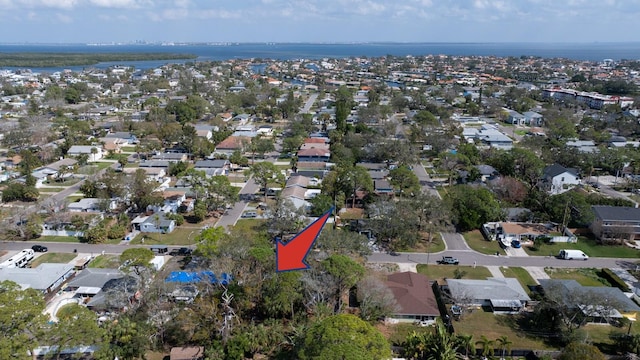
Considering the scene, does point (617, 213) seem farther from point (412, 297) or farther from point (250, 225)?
point (250, 225)

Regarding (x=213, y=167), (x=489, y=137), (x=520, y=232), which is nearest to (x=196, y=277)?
(x=520, y=232)

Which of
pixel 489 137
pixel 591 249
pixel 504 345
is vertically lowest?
pixel 591 249

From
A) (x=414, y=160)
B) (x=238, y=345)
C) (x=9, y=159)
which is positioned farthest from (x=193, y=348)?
(x=9, y=159)

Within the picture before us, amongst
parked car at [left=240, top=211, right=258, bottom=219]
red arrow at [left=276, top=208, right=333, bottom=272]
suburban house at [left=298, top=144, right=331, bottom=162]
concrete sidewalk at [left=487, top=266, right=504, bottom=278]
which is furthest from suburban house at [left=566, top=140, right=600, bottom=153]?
red arrow at [left=276, top=208, right=333, bottom=272]

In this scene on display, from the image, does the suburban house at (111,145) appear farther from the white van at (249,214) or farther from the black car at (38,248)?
the white van at (249,214)

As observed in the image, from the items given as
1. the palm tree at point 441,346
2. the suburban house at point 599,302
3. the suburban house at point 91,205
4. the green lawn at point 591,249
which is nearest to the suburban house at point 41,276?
the suburban house at point 91,205
